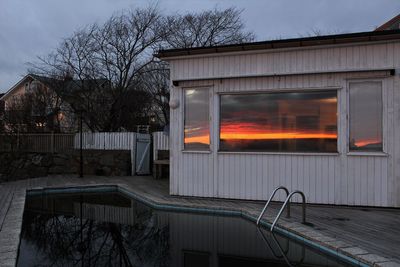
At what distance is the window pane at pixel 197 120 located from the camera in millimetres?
9312

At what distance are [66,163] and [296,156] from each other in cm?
1005

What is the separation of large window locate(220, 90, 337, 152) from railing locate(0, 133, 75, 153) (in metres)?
9.19

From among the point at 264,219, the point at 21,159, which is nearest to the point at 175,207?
the point at 264,219

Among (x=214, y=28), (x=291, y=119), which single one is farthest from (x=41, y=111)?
(x=291, y=119)

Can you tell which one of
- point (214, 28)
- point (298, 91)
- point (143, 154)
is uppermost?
point (214, 28)

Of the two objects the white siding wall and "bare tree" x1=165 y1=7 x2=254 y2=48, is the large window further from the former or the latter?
"bare tree" x1=165 y1=7 x2=254 y2=48

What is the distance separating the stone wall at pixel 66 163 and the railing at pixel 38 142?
1.14ft

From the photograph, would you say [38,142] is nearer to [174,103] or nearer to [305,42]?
[174,103]

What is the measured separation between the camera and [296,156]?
8.55 m

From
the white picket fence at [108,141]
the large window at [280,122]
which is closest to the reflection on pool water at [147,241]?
the large window at [280,122]

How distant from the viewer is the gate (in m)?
15.3

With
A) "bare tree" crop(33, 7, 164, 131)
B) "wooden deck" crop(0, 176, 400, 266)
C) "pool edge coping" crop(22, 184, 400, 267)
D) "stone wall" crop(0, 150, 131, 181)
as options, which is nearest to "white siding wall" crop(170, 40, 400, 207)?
"wooden deck" crop(0, 176, 400, 266)

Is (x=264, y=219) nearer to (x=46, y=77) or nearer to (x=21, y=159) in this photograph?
(x=21, y=159)

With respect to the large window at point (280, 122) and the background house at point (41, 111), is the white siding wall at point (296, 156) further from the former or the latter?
the background house at point (41, 111)
